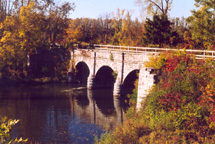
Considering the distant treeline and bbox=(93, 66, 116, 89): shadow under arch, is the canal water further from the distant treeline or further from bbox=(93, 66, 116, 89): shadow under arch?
the distant treeline

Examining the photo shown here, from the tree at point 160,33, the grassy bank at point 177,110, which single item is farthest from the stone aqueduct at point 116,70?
the tree at point 160,33

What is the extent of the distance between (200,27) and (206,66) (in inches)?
585

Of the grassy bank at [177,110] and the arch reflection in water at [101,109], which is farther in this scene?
the arch reflection in water at [101,109]

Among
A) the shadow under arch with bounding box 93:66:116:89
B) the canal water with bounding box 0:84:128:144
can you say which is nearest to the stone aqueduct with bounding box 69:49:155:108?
the shadow under arch with bounding box 93:66:116:89

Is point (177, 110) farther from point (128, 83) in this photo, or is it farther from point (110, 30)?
point (110, 30)

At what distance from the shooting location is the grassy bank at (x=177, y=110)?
15.8m

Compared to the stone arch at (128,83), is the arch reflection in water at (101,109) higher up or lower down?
lower down

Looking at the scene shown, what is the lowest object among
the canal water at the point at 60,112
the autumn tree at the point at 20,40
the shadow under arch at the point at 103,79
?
the canal water at the point at 60,112

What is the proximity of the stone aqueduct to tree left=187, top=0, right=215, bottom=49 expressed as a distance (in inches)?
321

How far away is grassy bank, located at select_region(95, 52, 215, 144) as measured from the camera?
15.8 meters

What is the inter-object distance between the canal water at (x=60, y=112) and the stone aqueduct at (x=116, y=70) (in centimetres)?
216

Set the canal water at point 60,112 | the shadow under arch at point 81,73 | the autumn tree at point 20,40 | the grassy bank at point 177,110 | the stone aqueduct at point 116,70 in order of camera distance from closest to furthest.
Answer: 1. the grassy bank at point 177,110
2. the canal water at point 60,112
3. the stone aqueduct at point 116,70
4. the autumn tree at point 20,40
5. the shadow under arch at point 81,73

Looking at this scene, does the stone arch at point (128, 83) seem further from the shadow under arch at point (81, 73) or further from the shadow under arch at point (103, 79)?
the shadow under arch at point (81, 73)

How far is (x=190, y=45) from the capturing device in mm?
33469
